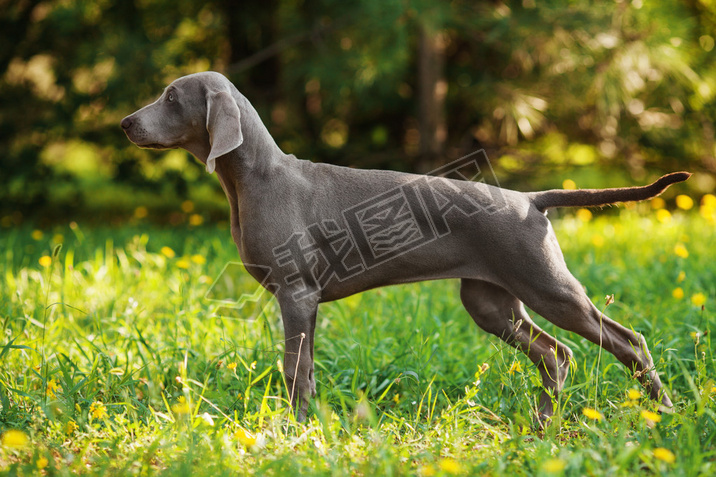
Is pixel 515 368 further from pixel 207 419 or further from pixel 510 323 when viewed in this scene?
pixel 207 419

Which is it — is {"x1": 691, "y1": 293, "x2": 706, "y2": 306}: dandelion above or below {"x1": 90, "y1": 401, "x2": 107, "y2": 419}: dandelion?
below

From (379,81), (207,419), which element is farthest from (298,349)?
(379,81)

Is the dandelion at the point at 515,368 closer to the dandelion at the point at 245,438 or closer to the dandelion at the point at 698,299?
the dandelion at the point at 245,438

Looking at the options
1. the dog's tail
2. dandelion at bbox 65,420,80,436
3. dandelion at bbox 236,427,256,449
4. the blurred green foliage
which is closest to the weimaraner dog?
the dog's tail

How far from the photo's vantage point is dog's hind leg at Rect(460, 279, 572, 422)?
2.81 m

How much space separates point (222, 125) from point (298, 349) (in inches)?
37.5

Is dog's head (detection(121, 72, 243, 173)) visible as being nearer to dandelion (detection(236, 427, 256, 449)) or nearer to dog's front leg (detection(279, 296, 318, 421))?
dog's front leg (detection(279, 296, 318, 421))

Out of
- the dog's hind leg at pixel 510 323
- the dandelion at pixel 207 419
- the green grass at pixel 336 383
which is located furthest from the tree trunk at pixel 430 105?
the dandelion at pixel 207 419

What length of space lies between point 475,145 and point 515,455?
4.77 meters

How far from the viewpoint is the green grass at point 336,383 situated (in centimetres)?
217

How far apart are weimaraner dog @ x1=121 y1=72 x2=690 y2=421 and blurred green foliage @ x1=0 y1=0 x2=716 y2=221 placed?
2.77m

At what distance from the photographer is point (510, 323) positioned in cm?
290

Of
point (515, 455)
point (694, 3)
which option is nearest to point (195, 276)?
point (515, 455)

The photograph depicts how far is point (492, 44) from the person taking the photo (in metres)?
6.16
